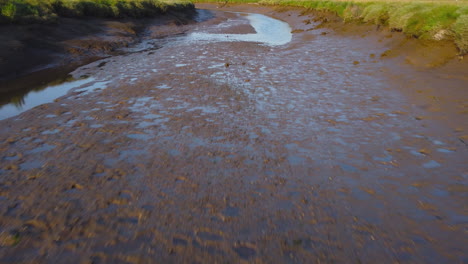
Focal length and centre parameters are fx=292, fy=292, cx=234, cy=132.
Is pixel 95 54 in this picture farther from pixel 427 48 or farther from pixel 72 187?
pixel 427 48

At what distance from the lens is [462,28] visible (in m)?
9.09

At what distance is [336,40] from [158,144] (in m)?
13.2

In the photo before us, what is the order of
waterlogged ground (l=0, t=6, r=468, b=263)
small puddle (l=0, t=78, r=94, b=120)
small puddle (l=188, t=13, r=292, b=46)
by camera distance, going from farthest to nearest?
small puddle (l=188, t=13, r=292, b=46) < small puddle (l=0, t=78, r=94, b=120) < waterlogged ground (l=0, t=6, r=468, b=263)

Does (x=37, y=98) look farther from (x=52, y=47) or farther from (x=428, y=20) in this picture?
(x=428, y=20)

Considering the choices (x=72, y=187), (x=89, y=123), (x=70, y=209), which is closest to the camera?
(x=70, y=209)

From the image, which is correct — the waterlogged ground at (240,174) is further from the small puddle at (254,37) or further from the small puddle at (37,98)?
the small puddle at (254,37)

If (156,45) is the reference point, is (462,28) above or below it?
above

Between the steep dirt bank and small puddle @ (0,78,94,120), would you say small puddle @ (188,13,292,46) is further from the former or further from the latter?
small puddle @ (0,78,94,120)

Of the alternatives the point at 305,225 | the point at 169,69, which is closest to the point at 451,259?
the point at 305,225

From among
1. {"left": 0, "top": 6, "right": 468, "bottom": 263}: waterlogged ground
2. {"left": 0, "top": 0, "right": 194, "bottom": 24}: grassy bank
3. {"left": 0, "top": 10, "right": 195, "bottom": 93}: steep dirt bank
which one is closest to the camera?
{"left": 0, "top": 6, "right": 468, "bottom": 263}: waterlogged ground

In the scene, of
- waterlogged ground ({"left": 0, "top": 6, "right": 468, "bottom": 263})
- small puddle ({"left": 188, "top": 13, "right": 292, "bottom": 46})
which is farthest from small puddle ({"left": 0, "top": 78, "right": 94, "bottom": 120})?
small puddle ({"left": 188, "top": 13, "right": 292, "bottom": 46})

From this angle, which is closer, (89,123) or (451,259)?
(451,259)

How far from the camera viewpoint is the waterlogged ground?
9.26 ft

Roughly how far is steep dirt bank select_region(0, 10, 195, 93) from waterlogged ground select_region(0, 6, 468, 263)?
3022mm
